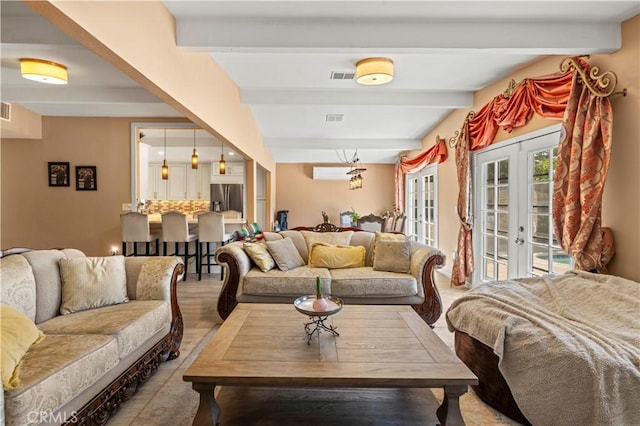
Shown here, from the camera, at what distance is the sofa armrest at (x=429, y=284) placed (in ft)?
10.7

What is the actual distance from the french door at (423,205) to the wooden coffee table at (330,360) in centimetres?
442

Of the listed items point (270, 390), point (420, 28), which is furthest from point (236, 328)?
point (420, 28)

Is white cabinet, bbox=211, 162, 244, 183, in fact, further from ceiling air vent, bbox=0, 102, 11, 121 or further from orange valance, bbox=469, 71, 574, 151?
orange valance, bbox=469, 71, 574, 151

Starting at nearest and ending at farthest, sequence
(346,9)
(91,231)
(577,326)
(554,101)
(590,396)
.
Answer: (590,396) → (577,326) → (346,9) → (554,101) → (91,231)

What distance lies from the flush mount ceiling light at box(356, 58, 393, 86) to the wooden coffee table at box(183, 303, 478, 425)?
2.37 meters

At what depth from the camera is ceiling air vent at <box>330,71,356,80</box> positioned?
3592 mm

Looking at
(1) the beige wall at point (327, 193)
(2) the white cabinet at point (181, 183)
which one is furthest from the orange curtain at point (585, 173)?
(2) the white cabinet at point (181, 183)

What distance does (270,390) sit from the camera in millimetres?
2076

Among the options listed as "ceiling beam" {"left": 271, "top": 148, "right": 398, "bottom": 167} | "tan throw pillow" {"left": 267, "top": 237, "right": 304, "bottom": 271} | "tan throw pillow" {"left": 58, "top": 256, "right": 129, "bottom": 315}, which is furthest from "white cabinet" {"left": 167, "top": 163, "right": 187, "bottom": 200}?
"tan throw pillow" {"left": 58, "top": 256, "right": 129, "bottom": 315}

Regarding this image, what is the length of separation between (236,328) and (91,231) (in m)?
4.37

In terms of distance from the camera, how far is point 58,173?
5027 millimetres

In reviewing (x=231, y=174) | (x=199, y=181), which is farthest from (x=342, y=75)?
(x=199, y=181)

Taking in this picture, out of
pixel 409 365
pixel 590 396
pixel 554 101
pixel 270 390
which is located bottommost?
pixel 270 390

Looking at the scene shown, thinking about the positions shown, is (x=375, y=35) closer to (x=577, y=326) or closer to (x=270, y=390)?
(x=577, y=326)
